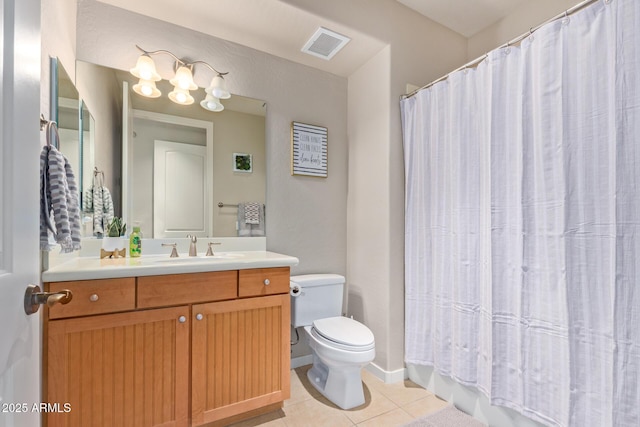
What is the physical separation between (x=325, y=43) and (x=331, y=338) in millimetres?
1963

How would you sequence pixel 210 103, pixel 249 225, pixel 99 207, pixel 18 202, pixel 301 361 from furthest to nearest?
pixel 301 361 → pixel 249 225 → pixel 210 103 → pixel 99 207 → pixel 18 202

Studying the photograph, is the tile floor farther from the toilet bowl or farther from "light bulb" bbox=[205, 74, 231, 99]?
"light bulb" bbox=[205, 74, 231, 99]

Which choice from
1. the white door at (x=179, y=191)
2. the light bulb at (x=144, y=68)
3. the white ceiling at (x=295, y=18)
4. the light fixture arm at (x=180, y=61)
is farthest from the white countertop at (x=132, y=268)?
the white ceiling at (x=295, y=18)

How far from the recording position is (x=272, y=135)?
7.32 ft

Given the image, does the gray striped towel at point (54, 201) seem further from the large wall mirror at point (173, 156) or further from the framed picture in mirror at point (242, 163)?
the framed picture in mirror at point (242, 163)

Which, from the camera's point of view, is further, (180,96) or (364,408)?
(180,96)

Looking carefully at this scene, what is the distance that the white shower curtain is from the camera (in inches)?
44.6

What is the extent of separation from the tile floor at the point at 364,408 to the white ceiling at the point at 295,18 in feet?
7.75

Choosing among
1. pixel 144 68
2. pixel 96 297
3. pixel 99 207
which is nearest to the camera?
pixel 96 297

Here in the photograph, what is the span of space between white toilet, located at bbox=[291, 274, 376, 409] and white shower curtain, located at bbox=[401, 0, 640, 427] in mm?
517

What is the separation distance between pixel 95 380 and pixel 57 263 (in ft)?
1.76

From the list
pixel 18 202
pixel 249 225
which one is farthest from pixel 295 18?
pixel 18 202

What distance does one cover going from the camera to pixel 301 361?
2287 mm

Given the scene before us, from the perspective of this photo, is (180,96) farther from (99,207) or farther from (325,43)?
(325,43)
